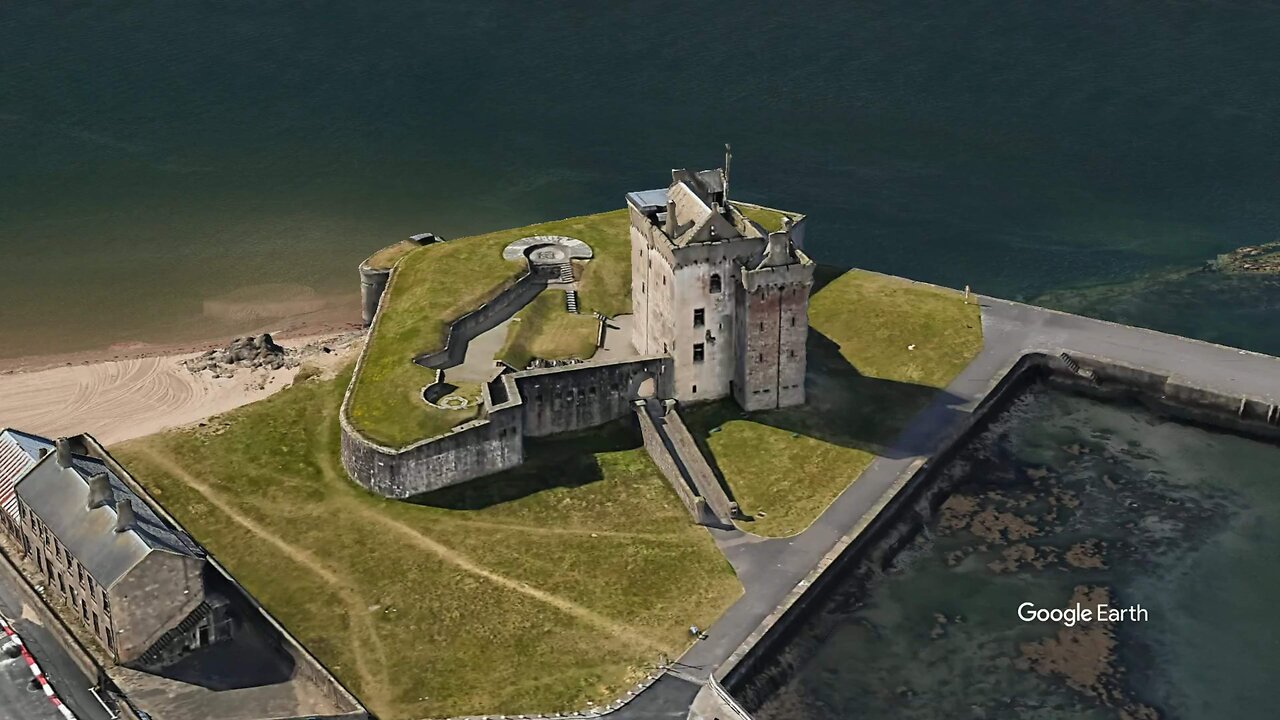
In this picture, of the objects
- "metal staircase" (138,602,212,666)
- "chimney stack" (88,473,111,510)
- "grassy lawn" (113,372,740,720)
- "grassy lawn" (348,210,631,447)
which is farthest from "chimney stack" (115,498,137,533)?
"grassy lawn" (348,210,631,447)

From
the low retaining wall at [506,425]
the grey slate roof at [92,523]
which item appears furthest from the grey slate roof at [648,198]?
the grey slate roof at [92,523]

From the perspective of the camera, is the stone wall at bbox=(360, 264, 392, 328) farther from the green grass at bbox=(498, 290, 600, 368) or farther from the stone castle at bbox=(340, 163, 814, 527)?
the stone castle at bbox=(340, 163, 814, 527)

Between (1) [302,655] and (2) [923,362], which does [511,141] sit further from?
(1) [302,655]

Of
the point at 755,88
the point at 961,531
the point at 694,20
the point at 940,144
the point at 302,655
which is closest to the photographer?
the point at 302,655

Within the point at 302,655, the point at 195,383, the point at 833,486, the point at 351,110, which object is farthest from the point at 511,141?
the point at 302,655

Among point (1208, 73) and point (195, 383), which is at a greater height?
point (1208, 73)

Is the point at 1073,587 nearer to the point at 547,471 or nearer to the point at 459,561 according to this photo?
the point at 547,471

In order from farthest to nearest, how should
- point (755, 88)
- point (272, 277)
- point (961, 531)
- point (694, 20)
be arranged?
1. point (694, 20)
2. point (755, 88)
3. point (272, 277)
4. point (961, 531)

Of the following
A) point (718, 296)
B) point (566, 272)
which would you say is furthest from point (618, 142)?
point (718, 296)
